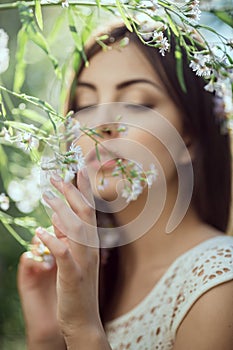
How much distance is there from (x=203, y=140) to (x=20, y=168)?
242 mm

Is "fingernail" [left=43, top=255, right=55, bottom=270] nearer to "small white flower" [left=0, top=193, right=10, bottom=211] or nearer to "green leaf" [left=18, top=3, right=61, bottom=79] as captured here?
"small white flower" [left=0, top=193, right=10, bottom=211]

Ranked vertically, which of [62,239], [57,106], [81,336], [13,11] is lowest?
[81,336]

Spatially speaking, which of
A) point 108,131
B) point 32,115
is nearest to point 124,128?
point 108,131

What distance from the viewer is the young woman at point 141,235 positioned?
786 millimetres

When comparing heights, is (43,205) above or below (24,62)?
below

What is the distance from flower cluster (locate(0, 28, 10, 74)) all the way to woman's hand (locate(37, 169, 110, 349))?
6.5 inches

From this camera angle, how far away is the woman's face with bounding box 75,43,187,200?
0.83 metres

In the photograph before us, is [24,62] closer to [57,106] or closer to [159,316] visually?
[57,106]

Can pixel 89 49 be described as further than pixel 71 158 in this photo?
Yes

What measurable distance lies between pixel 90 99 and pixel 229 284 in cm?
29

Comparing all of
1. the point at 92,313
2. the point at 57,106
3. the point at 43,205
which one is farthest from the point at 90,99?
the point at 92,313

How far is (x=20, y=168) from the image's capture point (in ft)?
2.90

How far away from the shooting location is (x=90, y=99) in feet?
2.81

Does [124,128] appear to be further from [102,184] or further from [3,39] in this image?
[3,39]
